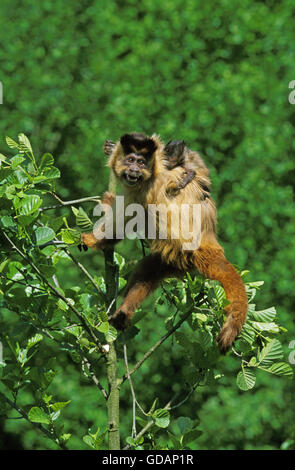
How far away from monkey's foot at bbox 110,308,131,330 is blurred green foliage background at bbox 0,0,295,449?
8.56ft

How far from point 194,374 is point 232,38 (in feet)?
12.8

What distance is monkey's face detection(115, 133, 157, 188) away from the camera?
3.07 m

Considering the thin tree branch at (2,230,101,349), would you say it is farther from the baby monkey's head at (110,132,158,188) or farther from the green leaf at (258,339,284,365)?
the baby monkey's head at (110,132,158,188)

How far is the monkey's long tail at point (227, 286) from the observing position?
7.41ft

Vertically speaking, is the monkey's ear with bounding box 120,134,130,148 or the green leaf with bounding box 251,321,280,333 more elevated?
the monkey's ear with bounding box 120,134,130,148

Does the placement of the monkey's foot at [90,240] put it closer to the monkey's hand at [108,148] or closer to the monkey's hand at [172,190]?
the monkey's hand at [172,190]

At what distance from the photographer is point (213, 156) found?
5441mm

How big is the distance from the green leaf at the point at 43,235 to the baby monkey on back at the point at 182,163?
1.13 m

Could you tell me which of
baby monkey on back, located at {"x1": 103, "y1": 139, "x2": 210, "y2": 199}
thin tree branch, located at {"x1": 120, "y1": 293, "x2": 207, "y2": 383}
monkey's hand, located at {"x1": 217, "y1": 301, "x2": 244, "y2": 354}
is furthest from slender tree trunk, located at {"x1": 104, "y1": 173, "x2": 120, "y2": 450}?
baby monkey on back, located at {"x1": 103, "y1": 139, "x2": 210, "y2": 199}

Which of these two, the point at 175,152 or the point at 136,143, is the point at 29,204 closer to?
the point at 136,143

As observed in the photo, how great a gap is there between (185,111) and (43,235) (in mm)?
3572

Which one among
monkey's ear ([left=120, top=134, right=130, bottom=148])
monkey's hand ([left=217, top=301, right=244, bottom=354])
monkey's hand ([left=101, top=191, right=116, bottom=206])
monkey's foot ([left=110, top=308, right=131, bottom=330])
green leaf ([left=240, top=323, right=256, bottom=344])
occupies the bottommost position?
monkey's foot ([left=110, top=308, right=131, bottom=330])

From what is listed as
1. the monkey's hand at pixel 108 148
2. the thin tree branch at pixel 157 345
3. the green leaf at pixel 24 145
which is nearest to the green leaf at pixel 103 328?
the thin tree branch at pixel 157 345
